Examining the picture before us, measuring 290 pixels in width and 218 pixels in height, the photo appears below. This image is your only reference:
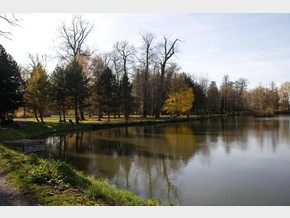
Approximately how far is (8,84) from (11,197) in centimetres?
2266

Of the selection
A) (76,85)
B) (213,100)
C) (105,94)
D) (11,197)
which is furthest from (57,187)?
(213,100)

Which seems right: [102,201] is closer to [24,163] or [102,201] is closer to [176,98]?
[24,163]

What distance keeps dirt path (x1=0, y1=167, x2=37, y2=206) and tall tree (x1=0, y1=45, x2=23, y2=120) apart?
68.3 feet

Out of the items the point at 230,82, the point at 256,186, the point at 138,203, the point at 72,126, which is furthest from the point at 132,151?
the point at 230,82

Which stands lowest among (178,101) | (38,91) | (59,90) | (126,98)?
(178,101)

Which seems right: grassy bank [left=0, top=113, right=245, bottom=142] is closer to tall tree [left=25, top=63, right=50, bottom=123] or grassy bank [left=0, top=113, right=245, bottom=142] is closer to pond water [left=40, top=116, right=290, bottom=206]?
tall tree [left=25, top=63, right=50, bottom=123]

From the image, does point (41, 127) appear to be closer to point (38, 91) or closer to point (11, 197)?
point (38, 91)

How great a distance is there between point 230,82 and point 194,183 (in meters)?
89.5

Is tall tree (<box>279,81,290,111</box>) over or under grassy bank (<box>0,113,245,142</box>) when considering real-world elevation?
over

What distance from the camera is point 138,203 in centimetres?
811

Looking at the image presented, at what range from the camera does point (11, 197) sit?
7070mm

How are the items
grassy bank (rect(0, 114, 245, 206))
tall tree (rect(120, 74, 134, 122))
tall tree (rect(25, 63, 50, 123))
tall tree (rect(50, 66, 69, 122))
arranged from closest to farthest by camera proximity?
grassy bank (rect(0, 114, 245, 206)), tall tree (rect(25, 63, 50, 123)), tall tree (rect(50, 66, 69, 122)), tall tree (rect(120, 74, 134, 122))

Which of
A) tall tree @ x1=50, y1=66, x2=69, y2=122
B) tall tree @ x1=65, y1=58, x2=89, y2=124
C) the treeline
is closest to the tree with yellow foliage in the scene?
the treeline

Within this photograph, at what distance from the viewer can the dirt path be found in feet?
21.8
